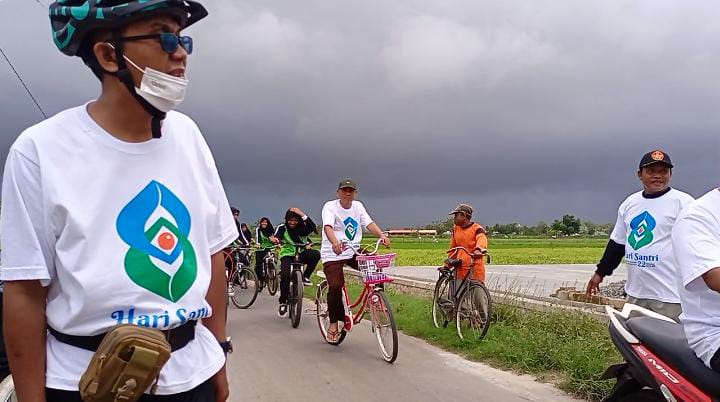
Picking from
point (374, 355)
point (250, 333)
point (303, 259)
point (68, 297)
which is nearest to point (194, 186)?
point (68, 297)

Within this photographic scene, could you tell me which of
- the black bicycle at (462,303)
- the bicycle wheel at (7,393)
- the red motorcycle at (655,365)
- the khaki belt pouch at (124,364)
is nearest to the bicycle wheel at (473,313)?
the black bicycle at (462,303)

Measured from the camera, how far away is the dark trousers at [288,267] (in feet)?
34.6

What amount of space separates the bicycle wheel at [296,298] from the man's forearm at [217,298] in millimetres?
7875

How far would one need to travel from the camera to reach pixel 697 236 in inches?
131

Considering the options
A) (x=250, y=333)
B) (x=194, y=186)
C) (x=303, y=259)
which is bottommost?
(x=250, y=333)

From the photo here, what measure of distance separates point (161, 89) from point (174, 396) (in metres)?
0.88

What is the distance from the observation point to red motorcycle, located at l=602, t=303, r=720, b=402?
325 centimetres

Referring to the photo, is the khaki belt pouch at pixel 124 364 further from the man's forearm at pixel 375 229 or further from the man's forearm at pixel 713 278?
the man's forearm at pixel 375 229

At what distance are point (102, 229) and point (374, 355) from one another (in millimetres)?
6269

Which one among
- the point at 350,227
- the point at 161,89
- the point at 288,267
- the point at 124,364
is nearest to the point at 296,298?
the point at 288,267

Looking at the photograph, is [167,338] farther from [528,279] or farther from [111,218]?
[528,279]

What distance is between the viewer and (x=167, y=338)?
5.90 feet

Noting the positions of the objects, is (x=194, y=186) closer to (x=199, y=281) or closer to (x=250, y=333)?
(x=199, y=281)

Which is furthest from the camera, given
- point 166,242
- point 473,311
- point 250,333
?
point 250,333
